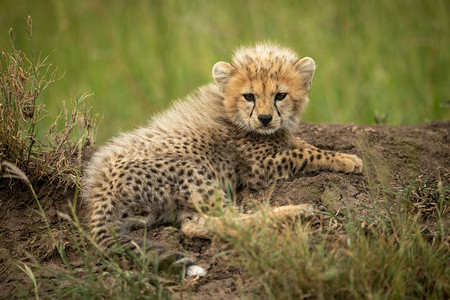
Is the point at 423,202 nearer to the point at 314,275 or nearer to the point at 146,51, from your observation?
the point at 314,275

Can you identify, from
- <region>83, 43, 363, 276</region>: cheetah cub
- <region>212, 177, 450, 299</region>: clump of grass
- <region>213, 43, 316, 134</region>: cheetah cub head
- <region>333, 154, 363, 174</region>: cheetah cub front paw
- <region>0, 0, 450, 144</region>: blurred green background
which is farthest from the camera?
<region>0, 0, 450, 144</region>: blurred green background

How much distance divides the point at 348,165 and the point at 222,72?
1.02 metres

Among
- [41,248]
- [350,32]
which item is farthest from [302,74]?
[350,32]

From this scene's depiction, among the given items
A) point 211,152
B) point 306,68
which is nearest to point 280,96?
point 306,68

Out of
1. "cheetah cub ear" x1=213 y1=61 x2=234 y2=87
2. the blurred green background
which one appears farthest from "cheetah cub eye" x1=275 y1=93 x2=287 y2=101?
the blurred green background

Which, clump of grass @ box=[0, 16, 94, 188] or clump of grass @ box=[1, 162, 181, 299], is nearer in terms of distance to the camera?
clump of grass @ box=[1, 162, 181, 299]

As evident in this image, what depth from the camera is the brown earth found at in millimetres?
2486

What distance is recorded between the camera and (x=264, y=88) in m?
3.29

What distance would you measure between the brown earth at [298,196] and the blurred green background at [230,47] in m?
1.37

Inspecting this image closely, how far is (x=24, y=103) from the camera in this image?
3.03 m

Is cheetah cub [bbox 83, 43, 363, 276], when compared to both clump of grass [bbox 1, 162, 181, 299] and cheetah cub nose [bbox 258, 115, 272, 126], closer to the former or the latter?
cheetah cub nose [bbox 258, 115, 272, 126]

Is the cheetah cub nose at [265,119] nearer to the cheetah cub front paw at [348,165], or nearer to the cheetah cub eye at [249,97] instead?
the cheetah cub eye at [249,97]

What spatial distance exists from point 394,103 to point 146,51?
274 centimetres

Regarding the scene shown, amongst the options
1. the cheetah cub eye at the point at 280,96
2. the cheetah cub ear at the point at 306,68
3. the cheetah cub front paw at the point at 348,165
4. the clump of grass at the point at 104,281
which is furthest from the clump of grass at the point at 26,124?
the cheetah cub front paw at the point at 348,165
